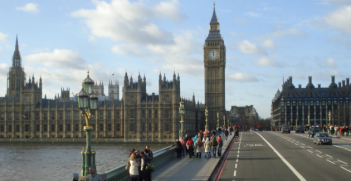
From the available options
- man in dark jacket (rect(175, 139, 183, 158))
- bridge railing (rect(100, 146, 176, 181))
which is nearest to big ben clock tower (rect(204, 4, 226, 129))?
man in dark jacket (rect(175, 139, 183, 158))

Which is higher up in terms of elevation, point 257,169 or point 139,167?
point 139,167

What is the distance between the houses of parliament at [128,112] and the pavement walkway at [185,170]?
267 feet

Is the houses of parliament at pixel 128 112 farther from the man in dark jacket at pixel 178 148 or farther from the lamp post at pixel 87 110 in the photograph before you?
the lamp post at pixel 87 110

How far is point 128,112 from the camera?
111 m

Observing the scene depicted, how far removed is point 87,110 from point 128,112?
309ft

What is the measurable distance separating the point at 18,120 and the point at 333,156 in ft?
358

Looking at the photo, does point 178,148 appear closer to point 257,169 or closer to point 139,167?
point 257,169

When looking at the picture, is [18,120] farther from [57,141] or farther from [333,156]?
[333,156]

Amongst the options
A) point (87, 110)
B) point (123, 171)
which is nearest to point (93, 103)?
point (87, 110)

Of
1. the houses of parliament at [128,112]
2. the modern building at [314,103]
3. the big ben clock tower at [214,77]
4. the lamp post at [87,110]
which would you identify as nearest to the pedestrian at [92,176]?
the lamp post at [87,110]

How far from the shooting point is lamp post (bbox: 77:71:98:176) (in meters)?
16.3

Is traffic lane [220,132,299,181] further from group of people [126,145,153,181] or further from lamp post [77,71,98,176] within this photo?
lamp post [77,71,98,176]

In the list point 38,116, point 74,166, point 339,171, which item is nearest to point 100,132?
point 38,116

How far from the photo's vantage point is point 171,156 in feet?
94.6
